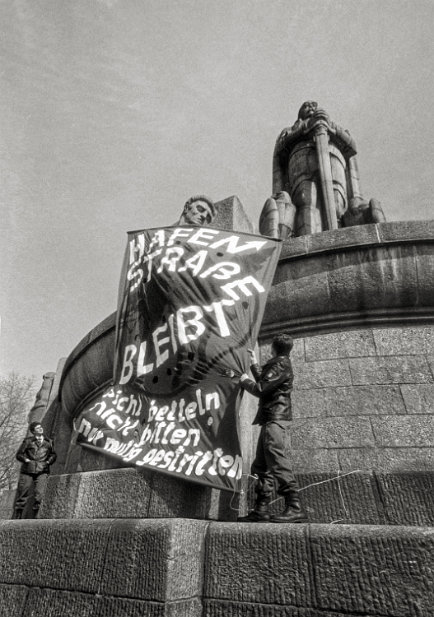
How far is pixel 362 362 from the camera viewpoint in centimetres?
488

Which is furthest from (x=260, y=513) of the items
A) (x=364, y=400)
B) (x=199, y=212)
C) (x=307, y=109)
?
(x=307, y=109)

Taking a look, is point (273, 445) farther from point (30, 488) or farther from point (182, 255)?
point (30, 488)

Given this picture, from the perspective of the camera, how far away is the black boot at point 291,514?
2963 millimetres

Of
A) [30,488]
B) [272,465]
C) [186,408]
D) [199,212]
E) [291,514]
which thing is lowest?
[291,514]

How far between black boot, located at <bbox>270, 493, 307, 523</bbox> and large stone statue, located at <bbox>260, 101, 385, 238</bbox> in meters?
6.31

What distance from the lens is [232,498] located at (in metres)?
3.45

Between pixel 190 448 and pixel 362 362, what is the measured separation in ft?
8.31

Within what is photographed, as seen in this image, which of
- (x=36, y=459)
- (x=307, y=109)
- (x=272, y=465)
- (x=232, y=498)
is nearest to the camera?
(x=272, y=465)

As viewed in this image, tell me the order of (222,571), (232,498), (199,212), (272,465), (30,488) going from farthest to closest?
(30,488)
(199,212)
(232,498)
(272,465)
(222,571)

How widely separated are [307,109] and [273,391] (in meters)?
11.4

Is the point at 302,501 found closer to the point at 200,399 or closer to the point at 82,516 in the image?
the point at 200,399

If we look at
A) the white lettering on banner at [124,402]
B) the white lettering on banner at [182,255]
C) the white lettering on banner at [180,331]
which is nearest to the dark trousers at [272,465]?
the white lettering on banner at [180,331]

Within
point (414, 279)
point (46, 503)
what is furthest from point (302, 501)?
point (414, 279)

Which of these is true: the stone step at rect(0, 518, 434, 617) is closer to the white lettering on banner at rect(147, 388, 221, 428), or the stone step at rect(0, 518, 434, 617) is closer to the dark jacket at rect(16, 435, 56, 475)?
the white lettering on banner at rect(147, 388, 221, 428)
